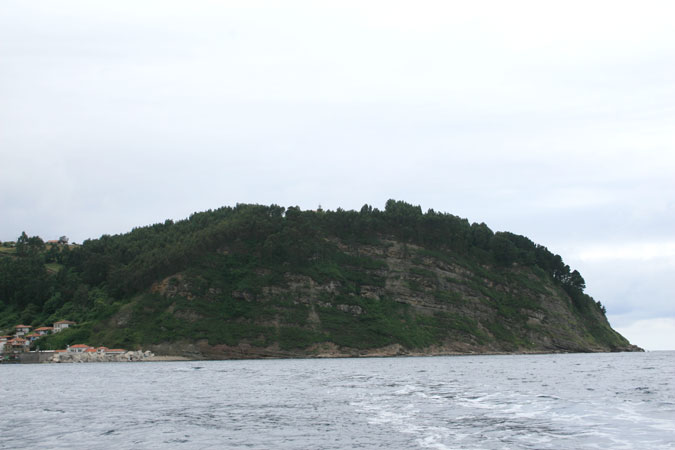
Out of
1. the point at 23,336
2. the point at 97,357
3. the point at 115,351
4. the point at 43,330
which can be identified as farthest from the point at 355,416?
the point at 23,336

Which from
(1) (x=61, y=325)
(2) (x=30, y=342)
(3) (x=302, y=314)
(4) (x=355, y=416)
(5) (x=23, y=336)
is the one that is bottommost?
(4) (x=355, y=416)

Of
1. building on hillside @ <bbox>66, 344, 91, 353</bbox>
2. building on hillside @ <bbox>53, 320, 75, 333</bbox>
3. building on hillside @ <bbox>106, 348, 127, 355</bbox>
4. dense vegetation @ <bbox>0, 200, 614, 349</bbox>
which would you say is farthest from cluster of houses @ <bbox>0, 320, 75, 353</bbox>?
building on hillside @ <bbox>106, 348, 127, 355</bbox>

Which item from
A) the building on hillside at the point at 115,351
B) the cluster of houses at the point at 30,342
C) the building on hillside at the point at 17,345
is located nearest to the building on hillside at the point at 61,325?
the cluster of houses at the point at 30,342

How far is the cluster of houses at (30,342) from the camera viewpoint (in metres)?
152

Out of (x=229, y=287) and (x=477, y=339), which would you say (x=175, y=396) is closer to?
(x=229, y=287)

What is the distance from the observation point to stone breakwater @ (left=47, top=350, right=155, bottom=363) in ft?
486

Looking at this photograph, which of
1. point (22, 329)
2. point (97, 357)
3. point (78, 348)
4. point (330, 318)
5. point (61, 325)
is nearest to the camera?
point (97, 357)

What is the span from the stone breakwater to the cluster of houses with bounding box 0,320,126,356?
1.12 meters

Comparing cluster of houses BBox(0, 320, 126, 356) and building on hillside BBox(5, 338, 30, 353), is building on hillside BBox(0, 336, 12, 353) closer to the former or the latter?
cluster of houses BBox(0, 320, 126, 356)

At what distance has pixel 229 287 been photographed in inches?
7215

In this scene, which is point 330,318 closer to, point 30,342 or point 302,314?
point 302,314

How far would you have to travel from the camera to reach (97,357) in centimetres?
14888

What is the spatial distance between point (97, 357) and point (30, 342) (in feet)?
87.4

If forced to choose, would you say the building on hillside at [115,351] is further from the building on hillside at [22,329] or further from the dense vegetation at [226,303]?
the building on hillside at [22,329]
